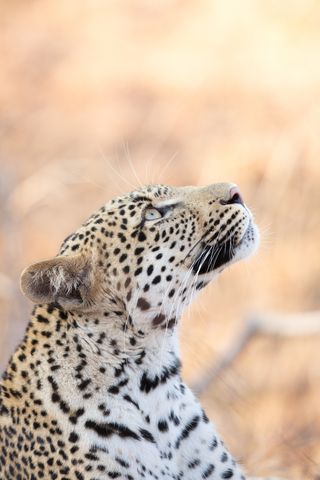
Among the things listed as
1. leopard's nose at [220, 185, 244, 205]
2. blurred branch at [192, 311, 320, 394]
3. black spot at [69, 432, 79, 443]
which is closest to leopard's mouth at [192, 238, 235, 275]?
leopard's nose at [220, 185, 244, 205]

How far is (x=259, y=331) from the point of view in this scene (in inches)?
408

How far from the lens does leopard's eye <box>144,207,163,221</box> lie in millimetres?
5965

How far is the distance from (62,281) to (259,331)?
4.91 metres

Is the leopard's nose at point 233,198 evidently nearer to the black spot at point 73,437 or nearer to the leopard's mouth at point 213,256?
the leopard's mouth at point 213,256

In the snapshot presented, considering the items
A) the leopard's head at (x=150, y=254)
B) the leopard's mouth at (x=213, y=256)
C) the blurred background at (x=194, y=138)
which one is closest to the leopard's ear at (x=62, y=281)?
the leopard's head at (x=150, y=254)

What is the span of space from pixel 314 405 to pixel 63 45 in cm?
881

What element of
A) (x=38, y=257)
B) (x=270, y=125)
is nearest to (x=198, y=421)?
(x=38, y=257)

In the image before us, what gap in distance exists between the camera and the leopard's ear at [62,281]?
18.3 ft

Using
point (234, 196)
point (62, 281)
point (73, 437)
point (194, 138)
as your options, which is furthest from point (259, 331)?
point (194, 138)

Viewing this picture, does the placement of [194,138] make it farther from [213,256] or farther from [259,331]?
[213,256]

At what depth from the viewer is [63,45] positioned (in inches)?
773

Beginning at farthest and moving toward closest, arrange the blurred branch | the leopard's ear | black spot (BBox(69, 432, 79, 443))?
the blurred branch, black spot (BBox(69, 432, 79, 443)), the leopard's ear

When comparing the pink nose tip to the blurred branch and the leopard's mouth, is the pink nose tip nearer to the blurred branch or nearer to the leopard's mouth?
the leopard's mouth

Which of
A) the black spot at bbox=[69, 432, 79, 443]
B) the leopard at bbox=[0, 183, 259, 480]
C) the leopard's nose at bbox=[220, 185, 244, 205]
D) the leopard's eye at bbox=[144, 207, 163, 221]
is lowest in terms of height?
the black spot at bbox=[69, 432, 79, 443]
